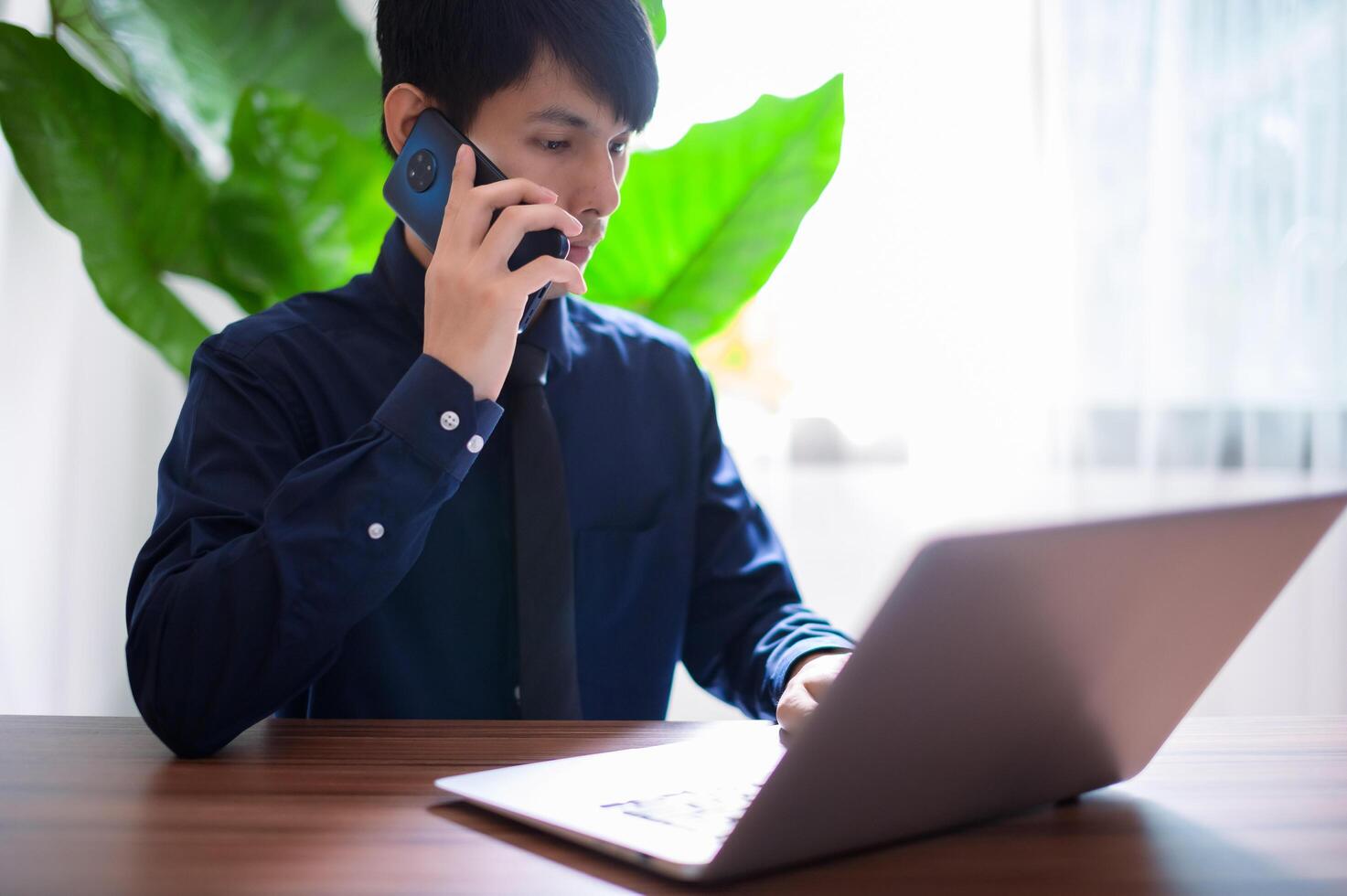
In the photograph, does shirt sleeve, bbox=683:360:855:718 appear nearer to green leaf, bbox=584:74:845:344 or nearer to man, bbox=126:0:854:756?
man, bbox=126:0:854:756

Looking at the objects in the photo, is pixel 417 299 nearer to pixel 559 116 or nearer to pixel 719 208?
pixel 559 116

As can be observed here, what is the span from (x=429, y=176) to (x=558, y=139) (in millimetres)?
121

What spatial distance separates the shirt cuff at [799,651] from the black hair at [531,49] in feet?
1.57

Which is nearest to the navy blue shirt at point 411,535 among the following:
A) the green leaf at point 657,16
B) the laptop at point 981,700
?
the laptop at point 981,700

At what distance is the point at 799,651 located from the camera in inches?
34.3

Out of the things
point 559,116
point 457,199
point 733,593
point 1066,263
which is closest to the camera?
point 457,199

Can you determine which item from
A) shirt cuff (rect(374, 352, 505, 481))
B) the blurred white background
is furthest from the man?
the blurred white background

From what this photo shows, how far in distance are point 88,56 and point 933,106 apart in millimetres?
1332

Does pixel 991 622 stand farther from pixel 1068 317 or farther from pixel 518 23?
pixel 1068 317

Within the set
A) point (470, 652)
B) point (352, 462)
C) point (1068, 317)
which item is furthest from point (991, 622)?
point (1068, 317)

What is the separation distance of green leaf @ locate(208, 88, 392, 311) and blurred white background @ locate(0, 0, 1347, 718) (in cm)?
39

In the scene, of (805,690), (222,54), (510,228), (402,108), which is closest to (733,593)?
(805,690)

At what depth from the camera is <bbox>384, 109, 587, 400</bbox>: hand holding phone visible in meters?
0.78

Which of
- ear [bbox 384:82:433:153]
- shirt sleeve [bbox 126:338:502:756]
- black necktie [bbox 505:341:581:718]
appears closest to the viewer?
shirt sleeve [bbox 126:338:502:756]
